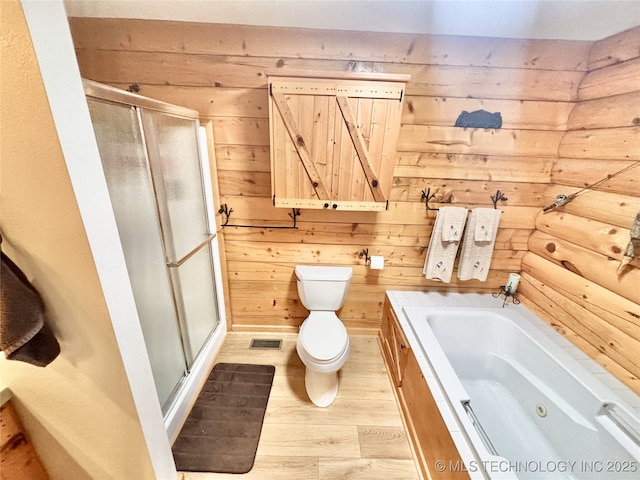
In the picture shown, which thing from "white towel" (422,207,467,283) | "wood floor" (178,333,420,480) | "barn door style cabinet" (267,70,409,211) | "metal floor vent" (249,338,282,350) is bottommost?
"wood floor" (178,333,420,480)

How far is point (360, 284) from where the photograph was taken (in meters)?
2.02

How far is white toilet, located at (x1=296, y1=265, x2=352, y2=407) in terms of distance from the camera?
1453 millimetres

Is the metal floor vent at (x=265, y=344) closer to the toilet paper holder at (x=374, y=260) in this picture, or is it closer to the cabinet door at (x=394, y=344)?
the cabinet door at (x=394, y=344)

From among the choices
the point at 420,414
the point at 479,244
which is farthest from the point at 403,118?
the point at 420,414

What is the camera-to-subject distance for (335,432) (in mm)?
1427

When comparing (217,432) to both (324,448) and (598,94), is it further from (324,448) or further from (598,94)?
(598,94)

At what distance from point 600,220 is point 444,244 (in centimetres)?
76

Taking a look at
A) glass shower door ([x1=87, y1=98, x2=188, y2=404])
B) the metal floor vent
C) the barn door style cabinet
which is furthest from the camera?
the metal floor vent

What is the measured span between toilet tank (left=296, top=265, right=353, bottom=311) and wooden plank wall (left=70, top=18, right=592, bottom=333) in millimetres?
133

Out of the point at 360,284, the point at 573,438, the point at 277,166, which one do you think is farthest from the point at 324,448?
the point at 277,166

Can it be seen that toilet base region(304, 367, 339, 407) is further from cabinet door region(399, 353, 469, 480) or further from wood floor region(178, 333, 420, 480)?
cabinet door region(399, 353, 469, 480)

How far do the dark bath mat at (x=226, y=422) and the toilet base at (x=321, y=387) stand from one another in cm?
30

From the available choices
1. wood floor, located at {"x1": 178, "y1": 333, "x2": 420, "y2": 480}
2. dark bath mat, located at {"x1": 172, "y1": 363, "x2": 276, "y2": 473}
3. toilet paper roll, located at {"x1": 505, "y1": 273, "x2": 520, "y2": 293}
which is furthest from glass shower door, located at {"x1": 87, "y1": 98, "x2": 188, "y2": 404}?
toilet paper roll, located at {"x1": 505, "y1": 273, "x2": 520, "y2": 293}

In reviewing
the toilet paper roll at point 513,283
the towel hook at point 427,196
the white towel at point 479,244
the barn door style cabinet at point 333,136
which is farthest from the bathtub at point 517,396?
the barn door style cabinet at point 333,136
